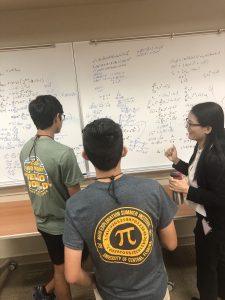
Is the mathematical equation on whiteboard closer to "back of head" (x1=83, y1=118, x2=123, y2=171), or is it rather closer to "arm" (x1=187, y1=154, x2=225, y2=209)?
"arm" (x1=187, y1=154, x2=225, y2=209)

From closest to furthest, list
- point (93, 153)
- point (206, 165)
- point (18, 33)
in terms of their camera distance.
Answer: point (93, 153)
point (206, 165)
point (18, 33)

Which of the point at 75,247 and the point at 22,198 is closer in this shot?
the point at 75,247

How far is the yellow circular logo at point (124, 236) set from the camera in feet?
3.36

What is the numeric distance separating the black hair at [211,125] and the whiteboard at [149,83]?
32.7 inches

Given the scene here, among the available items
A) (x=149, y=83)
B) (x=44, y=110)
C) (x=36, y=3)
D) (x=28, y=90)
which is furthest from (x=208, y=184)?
(x=36, y=3)

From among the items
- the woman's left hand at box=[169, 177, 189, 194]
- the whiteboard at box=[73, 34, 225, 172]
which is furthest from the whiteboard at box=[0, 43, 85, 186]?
the woman's left hand at box=[169, 177, 189, 194]

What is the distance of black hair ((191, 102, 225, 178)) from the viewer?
1645mm

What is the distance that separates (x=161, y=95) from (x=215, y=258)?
1.39 m

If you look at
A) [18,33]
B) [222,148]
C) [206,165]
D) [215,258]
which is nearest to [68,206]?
[206,165]

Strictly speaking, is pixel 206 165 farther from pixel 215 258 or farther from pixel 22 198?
pixel 22 198

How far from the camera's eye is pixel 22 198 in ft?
8.61

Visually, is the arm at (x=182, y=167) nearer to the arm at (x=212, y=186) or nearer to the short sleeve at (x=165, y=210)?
the arm at (x=212, y=186)

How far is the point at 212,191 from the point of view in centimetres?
163

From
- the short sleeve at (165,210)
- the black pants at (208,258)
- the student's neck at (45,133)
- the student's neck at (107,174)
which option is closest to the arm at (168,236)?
the short sleeve at (165,210)
